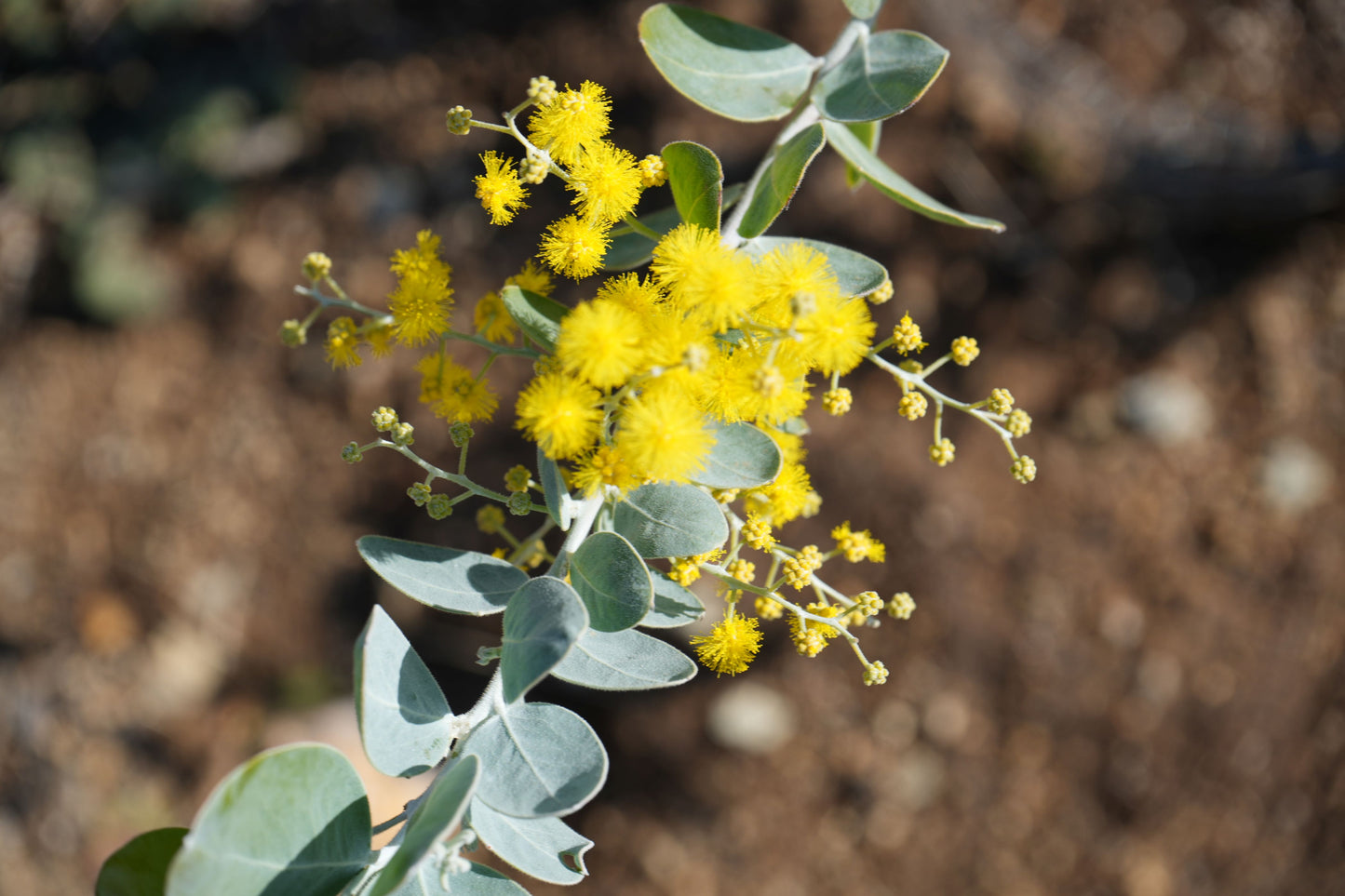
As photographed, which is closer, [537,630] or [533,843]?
[537,630]

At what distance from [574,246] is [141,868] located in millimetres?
1112

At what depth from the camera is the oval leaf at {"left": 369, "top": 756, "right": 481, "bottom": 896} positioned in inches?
39.1

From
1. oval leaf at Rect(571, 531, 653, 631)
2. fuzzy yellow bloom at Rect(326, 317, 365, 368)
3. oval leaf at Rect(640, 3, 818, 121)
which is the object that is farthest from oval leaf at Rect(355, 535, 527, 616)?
oval leaf at Rect(640, 3, 818, 121)

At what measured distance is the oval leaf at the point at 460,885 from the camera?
1245 millimetres

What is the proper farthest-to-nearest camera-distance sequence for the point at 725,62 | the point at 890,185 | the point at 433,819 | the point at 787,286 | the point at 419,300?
the point at 725,62, the point at 890,185, the point at 419,300, the point at 787,286, the point at 433,819

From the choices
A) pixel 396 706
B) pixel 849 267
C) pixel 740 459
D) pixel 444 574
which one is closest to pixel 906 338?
pixel 849 267

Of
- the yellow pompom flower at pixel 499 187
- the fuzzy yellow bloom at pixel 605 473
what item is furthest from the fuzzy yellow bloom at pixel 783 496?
the yellow pompom flower at pixel 499 187

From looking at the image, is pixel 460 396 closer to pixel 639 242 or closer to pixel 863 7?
pixel 639 242

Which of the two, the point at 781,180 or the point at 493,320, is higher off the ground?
the point at 781,180

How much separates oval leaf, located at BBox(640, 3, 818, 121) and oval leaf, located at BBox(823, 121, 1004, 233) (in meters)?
0.11

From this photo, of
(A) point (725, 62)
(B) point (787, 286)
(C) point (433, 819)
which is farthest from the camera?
(A) point (725, 62)

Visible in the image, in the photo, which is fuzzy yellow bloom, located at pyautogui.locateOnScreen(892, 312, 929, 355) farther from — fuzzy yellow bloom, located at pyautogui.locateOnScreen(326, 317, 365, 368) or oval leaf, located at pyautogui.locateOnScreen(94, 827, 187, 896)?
oval leaf, located at pyautogui.locateOnScreen(94, 827, 187, 896)

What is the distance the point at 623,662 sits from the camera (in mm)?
1238

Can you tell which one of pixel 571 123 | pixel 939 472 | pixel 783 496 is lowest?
pixel 939 472
